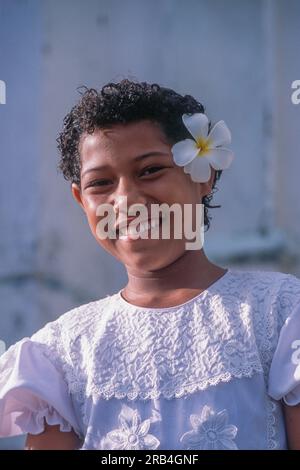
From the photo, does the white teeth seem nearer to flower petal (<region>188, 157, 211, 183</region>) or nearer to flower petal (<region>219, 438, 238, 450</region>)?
flower petal (<region>188, 157, 211, 183</region>)

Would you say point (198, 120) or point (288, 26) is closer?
point (198, 120)

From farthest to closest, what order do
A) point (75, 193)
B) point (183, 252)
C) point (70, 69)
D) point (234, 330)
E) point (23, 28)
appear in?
point (70, 69)
point (23, 28)
point (75, 193)
point (183, 252)
point (234, 330)

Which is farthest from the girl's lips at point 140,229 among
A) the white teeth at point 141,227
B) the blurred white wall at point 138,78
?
the blurred white wall at point 138,78

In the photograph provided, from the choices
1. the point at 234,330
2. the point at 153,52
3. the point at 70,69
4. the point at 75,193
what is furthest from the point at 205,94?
the point at 234,330

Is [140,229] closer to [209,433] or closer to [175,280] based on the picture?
[175,280]

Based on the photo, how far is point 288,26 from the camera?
3.81m

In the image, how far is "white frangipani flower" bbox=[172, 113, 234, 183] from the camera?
1.60m

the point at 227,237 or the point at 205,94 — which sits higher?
the point at 205,94

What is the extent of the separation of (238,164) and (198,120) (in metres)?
2.23

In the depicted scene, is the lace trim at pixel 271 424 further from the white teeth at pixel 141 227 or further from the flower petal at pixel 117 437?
the white teeth at pixel 141 227

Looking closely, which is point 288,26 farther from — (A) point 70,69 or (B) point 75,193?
(B) point 75,193

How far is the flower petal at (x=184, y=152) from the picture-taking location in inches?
62.4

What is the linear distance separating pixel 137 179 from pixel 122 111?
0.14 metres

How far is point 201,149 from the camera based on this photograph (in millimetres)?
1657
